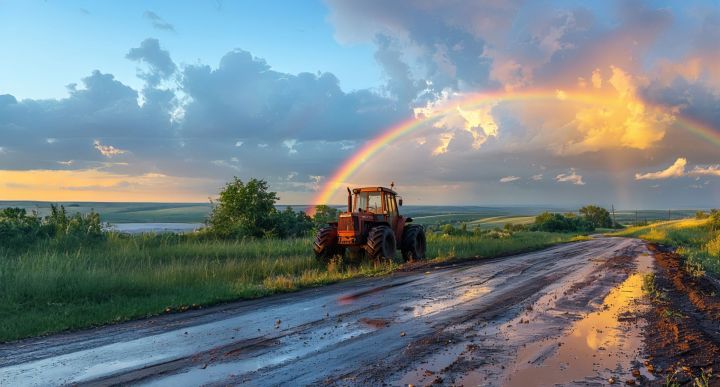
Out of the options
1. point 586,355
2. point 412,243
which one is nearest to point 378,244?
point 412,243

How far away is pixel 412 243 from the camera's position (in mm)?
20531

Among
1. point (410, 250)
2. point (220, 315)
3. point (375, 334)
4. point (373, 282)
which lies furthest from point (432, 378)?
point (410, 250)

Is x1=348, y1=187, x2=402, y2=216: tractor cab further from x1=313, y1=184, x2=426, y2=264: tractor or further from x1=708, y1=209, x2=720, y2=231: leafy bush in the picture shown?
x1=708, y1=209, x2=720, y2=231: leafy bush

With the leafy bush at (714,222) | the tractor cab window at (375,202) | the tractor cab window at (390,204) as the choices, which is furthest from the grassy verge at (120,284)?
the leafy bush at (714,222)

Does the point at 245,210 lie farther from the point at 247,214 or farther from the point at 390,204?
the point at 390,204

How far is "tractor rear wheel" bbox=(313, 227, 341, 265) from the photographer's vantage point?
18.0m

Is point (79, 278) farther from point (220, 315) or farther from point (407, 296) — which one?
point (407, 296)

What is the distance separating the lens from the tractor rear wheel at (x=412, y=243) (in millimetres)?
20547

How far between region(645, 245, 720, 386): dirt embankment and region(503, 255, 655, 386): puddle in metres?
0.24

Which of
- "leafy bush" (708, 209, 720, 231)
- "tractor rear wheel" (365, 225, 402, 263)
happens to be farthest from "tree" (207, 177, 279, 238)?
"leafy bush" (708, 209, 720, 231)

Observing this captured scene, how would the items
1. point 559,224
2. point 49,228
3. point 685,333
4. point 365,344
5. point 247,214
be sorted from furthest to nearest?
point 559,224, point 247,214, point 49,228, point 685,333, point 365,344

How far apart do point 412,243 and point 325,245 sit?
4.17m

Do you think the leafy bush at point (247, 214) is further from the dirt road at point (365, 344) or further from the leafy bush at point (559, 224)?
the leafy bush at point (559, 224)

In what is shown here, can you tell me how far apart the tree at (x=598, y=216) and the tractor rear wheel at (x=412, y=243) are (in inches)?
3598
